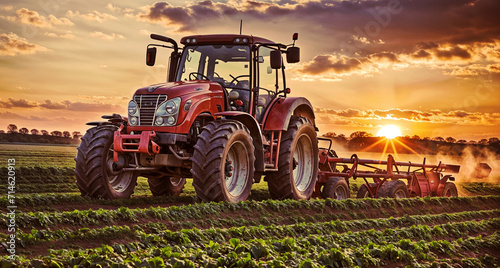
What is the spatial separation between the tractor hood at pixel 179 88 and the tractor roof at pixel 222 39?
107cm

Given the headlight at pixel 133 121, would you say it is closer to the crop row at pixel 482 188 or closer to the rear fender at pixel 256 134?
the rear fender at pixel 256 134

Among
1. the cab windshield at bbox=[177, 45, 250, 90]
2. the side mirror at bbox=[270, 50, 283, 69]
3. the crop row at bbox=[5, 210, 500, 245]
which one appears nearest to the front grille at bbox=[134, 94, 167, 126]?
the cab windshield at bbox=[177, 45, 250, 90]

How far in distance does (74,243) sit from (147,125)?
12.2ft

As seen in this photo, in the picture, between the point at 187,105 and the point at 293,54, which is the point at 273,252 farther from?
the point at 293,54

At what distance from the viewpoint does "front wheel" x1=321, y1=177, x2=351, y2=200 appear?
1435 centimetres

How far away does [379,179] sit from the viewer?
16.3 metres

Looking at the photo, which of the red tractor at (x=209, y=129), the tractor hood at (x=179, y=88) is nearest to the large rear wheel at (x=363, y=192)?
the red tractor at (x=209, y=129)

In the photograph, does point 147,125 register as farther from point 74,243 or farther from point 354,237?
point 354,237

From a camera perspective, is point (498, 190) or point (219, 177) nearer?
point (219, 177)

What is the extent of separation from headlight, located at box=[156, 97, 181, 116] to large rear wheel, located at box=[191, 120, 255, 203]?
2.24 feet

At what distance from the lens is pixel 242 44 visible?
11.9m

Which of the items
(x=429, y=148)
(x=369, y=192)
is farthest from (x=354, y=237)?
(x=429, y=148)

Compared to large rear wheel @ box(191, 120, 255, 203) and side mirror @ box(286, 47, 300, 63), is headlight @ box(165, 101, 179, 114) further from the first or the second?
side mirror @ box(286, 47, 300, 63)

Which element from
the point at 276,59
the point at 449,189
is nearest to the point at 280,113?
the point at 276,59
